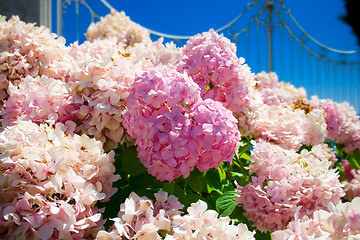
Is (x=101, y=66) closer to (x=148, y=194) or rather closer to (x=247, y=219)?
(x=148, y=194)

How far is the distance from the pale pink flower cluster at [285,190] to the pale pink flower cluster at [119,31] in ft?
4.67

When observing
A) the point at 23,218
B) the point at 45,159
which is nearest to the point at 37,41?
the point at 45,159

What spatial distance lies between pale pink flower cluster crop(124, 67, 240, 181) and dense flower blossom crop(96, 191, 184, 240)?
112 millimetres

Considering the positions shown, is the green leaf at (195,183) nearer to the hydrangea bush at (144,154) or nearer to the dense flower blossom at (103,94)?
the hydrangea bush at (144,154)

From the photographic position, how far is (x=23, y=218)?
57cm

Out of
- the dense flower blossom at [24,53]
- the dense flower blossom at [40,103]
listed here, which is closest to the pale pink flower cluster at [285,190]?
the dense flower blossom at [40,103]

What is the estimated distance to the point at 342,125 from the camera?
85.5 inches

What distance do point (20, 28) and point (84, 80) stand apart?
0.35m

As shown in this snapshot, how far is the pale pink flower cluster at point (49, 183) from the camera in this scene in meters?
0.59

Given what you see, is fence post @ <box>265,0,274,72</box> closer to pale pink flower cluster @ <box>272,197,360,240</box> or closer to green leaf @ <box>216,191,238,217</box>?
green leaf @ <box>216,191,238,217</box>

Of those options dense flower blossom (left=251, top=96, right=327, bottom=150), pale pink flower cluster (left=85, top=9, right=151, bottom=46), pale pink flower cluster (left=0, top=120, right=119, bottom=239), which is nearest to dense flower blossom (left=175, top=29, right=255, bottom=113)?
dense flower blossom (left=251, top=96, right=327, bottom=150)

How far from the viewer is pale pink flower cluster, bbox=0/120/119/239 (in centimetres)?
59

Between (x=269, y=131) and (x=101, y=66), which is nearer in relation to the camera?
(x=101, y=66)

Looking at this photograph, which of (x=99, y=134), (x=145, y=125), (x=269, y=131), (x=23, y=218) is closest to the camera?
(x=23, y=218)
